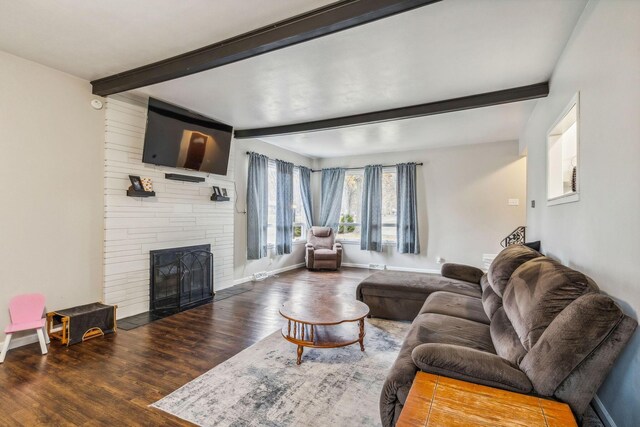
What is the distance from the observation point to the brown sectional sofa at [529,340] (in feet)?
4.00

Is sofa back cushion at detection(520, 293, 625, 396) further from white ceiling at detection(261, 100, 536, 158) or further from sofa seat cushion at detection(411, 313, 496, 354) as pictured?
white ceiling at detection(261, 100, 536, 158)

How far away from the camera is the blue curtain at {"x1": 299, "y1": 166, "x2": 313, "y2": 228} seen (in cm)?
722

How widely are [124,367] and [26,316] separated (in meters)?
1.23

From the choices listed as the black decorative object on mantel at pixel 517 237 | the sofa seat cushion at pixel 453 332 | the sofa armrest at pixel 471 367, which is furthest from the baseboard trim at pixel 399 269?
the sofa armrest at pixel 471 367

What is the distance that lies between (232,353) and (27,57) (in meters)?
3.33

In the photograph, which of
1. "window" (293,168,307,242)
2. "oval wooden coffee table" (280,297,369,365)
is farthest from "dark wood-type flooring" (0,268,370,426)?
"window" (293,168,307,242)

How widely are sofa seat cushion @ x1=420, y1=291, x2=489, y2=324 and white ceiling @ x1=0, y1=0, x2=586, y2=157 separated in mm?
2197

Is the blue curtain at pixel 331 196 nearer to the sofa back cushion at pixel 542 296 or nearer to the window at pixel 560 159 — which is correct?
the window at pixel 560 159

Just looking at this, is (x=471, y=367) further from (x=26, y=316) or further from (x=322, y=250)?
(x=322, y=250)

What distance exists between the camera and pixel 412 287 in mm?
3557

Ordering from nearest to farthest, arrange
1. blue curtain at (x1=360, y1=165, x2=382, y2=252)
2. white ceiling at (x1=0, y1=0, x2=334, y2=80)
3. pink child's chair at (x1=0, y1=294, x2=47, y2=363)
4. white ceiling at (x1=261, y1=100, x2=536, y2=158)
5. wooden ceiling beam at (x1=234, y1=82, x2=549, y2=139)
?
white ceiling at (x1=0, y1=0, x2=334, y2=80)
pink child's chair at (x1=0, y1=294, x2=47, y2=363)
wooden ceiling beam at (x1=234, y1=82, x2=549, y2=139)
white ceiling at (x1=261, y1=100, x2=536, y2=158)
blue curtain at (x1=360, y1=165, x2=382, y2=252)

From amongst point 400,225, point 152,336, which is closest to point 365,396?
point 152,336

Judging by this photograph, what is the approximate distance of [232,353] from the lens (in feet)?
9.07

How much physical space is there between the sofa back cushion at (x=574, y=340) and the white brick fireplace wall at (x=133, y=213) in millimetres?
3983
